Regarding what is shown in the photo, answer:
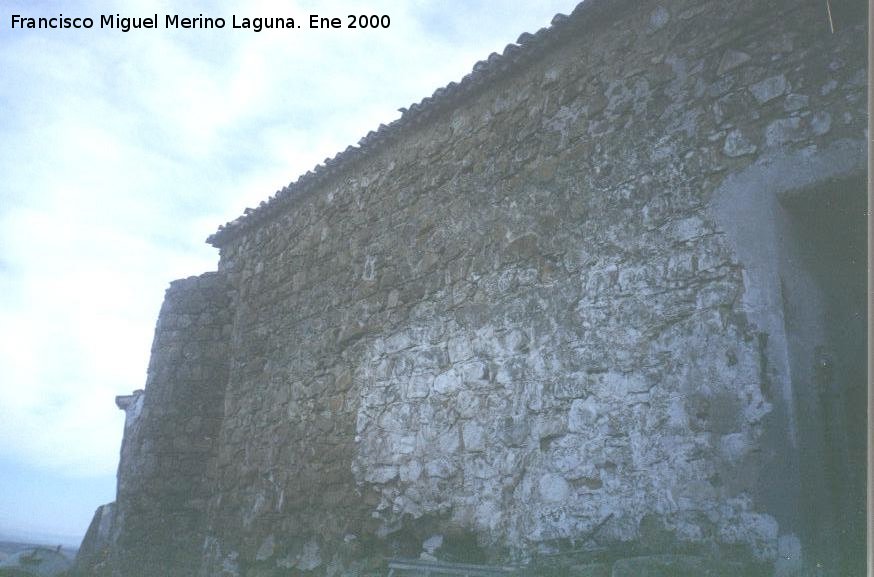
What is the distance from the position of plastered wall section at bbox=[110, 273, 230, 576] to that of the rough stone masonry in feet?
0.58

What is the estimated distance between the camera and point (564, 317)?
470cm

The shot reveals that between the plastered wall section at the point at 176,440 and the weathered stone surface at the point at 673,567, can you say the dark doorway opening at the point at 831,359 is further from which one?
the plastered wall section at the point at 176,440

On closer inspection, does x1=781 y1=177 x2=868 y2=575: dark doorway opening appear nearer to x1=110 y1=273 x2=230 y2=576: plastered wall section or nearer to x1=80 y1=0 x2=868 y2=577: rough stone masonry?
x1=80 y1=0 x2=868 y2=577: rough stone masonry

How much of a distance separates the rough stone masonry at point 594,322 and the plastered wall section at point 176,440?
7.0 inches

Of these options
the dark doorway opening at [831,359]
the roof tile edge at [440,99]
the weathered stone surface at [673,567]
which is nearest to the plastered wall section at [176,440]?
the roof tile edge at [440,99]

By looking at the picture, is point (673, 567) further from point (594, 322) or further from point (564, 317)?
point (564, 317)

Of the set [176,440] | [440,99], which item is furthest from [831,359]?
[176,440]

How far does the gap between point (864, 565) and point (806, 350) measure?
110cm

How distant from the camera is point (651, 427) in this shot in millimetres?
4074

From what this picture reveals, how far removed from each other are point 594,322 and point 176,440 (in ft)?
17.6

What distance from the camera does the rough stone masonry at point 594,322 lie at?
3740 mm

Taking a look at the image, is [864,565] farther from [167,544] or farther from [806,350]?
[167,544]

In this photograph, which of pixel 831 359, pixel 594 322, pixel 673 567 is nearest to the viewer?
pixel 673 567

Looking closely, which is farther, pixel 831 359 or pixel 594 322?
pixel 594 322
